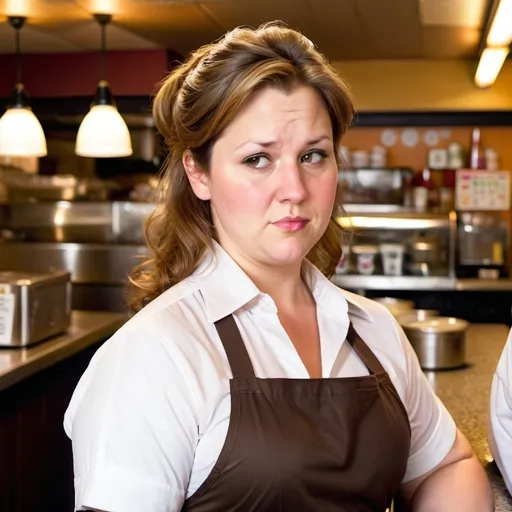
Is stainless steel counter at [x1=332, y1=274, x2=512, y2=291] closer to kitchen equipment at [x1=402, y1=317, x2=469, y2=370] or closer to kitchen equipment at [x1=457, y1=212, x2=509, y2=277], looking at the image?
kitchen equipment at [x1=457, y1=212, x2=509, y2=277]

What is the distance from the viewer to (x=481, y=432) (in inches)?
87.3

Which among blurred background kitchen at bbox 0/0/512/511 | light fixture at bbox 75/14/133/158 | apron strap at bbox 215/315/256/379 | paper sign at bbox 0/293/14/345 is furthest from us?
light fixture at bbox 75/14/133/158

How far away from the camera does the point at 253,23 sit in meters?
4.76

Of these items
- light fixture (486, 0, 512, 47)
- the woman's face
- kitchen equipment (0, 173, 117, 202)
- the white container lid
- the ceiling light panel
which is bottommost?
the white container lid

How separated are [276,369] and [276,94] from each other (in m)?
0.48

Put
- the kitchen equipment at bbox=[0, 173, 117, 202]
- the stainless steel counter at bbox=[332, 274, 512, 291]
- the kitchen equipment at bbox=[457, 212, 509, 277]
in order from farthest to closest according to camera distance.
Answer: the kitchen equipment at bbox=[0, 173, 117, 202] < the kitchen equipment at bbox=[457, 212, 509, 277] < the stainless steel counter at bbox=[332, 274, 512, 291]

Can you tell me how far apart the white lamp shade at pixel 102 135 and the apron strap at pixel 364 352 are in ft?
9.57

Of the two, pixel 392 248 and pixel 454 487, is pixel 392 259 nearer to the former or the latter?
pixel 392 248

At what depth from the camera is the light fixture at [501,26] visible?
3.28 metres

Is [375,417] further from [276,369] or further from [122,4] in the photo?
[122,4]

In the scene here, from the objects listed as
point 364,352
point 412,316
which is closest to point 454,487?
point 364,352

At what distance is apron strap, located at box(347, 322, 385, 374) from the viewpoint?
153cm

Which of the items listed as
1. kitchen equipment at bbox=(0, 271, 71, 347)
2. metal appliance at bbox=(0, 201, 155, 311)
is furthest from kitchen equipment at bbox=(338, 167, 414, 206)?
kitchen equipment at bbox=(0, 271, 71, 347)

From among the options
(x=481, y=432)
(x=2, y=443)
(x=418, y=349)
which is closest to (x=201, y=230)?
(x=481, y=432)
